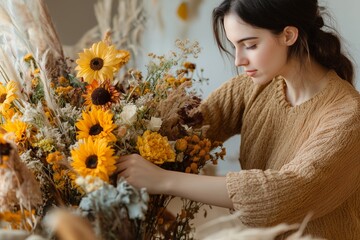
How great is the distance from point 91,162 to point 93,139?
56 mm

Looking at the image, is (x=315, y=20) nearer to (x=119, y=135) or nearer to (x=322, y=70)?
(x=322, y=70)

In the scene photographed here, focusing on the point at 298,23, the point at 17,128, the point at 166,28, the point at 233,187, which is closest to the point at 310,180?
the point at 233,187

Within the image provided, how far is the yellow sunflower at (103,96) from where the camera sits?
99cm

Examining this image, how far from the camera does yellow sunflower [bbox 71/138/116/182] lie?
0.88 meters

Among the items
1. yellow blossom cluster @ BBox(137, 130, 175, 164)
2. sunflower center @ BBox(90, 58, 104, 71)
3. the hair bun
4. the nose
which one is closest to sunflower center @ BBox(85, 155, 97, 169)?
yellow blossom cluster @ BBox(137, 130, 175, 164)

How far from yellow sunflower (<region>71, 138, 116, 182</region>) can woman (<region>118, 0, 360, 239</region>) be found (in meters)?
0.08

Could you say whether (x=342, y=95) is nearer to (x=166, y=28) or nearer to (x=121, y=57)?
(x=121, y=57)

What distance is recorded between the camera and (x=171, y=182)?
989mm

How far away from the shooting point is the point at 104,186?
0.80 m

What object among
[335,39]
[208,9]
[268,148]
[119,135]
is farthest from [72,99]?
[208,9]

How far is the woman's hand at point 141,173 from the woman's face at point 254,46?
0.32 meters

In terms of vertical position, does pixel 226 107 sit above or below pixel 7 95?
below

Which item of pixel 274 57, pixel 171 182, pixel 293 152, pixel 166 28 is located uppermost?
pixel 274 57

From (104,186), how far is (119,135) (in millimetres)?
168
